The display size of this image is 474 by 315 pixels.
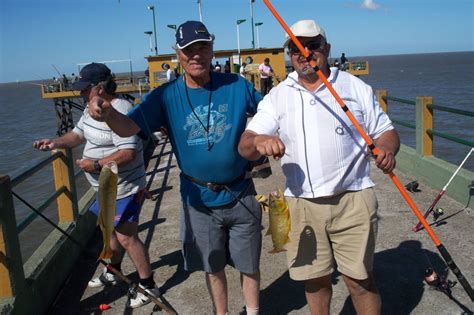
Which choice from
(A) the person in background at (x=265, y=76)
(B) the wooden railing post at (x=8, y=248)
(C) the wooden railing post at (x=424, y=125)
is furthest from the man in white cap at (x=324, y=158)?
(A) the person in background at (x=265, y=76)

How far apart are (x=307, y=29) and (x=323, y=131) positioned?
23.3 inches

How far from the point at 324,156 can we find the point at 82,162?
6.75ft

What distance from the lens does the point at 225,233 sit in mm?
3316

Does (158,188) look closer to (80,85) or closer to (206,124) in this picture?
(80,85)

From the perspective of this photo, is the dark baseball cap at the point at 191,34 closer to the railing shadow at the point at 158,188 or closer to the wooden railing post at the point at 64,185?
the wooden railing post at the point at 64,185

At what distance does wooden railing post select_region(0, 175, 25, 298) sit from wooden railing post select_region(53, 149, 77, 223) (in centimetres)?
161

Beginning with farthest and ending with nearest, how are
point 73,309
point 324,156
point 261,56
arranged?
point 261,56, point 73,309, point 324,156

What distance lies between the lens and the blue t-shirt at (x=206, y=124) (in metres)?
3.10

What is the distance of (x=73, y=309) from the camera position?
4.12 m

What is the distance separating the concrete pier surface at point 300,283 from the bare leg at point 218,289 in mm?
483

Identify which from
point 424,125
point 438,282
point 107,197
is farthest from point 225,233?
point 424,125

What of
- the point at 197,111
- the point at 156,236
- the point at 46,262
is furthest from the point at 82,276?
the point at 197,111

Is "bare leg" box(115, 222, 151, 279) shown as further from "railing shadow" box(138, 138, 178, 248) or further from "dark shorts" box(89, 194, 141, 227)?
"railing shadow" box(138, 138, 178, 248)

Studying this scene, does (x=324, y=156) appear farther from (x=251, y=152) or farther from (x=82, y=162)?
(x=82, y=162)
